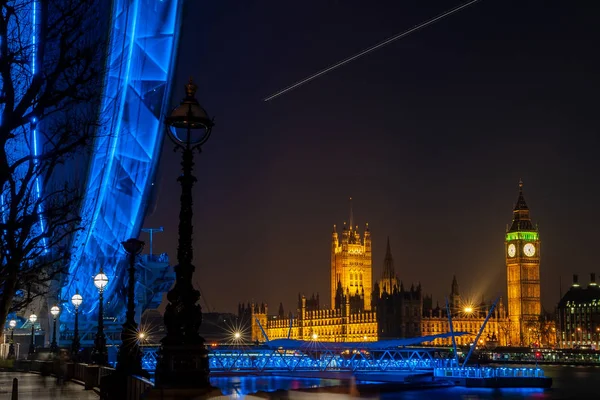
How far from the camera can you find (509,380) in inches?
2469

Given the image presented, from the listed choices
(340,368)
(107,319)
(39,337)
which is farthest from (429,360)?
(39,337)

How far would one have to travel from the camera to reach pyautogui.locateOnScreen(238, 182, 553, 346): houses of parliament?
138 metres

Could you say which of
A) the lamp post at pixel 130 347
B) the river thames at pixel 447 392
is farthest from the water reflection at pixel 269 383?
the lamp post at pixel 130 347

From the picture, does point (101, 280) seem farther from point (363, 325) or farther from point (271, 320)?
point (271, 320)

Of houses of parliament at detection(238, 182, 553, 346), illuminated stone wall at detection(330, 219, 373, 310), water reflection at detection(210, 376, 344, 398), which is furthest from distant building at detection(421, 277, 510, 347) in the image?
water reflection at detection(210, 376, 344, 398)

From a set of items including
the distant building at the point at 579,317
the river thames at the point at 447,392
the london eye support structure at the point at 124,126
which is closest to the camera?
the london eye support structure at the point at 124,126

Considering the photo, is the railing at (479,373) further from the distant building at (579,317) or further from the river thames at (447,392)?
the distant building at (579,317)

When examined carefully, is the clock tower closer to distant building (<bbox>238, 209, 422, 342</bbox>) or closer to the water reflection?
distant building (<bbox>238, 209, 422, 342</bbox>)

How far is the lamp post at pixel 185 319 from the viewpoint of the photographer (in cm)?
1145

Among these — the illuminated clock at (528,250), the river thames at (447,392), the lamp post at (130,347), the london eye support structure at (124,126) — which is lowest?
the river thames at (447,392)

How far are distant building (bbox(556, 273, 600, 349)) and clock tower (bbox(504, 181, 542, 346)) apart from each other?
378 inches

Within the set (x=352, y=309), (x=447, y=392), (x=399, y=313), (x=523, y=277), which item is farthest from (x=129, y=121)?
(x=523, y=277)

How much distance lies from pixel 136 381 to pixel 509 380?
179 ft

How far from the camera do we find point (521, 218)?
549 feet
